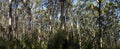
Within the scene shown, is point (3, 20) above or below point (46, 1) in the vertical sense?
below

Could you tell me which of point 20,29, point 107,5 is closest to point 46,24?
point 20,29

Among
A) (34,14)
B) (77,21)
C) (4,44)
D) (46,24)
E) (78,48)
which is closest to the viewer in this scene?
(78,48)

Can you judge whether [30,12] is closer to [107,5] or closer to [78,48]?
[107,5]

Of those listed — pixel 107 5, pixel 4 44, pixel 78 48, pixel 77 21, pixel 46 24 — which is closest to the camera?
pixel 78 48

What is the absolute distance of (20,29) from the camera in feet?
185

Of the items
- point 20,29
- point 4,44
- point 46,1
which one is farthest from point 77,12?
point 4,44

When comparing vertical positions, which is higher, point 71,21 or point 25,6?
point 25,6

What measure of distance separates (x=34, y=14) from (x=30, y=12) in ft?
12.4

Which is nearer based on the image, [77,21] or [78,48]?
[78,48]

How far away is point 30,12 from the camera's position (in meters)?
45.9

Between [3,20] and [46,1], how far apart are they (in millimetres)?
16027

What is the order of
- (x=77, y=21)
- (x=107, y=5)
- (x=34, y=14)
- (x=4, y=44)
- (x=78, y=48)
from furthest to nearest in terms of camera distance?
(x=34, y=14) → (x=77, y=21) → (x=107, y=5) → (x=4, y=44) → (x=78, y=48)

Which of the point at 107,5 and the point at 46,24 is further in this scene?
the point at 46,24

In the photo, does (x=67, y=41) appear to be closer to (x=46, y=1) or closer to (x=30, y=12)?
(x=46, y=1)
